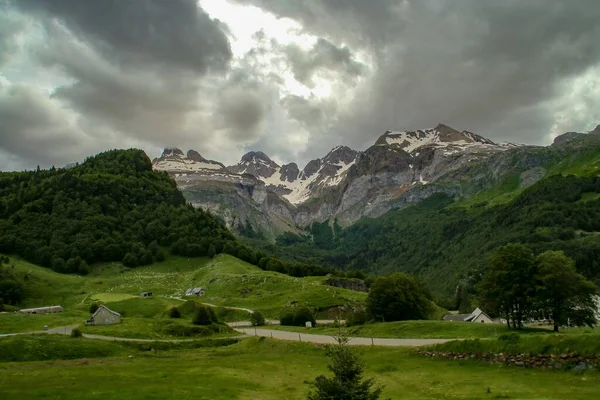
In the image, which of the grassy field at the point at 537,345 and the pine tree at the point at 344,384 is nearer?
the pine tree at the point at 344,384

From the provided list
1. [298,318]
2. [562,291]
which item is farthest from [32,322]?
[562,291]

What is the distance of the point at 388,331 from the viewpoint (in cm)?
6675

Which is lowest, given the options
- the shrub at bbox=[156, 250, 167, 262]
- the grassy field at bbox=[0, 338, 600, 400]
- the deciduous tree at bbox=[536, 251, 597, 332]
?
the grassy field at bbox=[0, 338, 600, 400]

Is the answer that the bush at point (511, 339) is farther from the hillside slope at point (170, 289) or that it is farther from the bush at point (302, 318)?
the hillside slope at point (170, 289)

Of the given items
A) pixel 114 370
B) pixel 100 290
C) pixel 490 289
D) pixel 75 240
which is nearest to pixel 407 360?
pixel 490 289

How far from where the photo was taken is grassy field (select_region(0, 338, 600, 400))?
32.1 metres

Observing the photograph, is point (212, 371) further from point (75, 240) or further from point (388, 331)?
point (75, 240)

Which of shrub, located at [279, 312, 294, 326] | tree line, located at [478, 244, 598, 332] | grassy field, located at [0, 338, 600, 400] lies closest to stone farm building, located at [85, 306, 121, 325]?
shrub, located at [279, 312, 294, 326]

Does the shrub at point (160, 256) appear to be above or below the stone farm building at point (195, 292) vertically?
above

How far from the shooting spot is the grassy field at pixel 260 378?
32122mm

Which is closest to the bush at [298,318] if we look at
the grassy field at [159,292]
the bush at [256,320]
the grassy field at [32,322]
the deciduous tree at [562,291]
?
the bush at [256,320]

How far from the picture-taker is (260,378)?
1719 inches

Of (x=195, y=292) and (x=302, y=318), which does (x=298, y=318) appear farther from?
(x=195, y=292)

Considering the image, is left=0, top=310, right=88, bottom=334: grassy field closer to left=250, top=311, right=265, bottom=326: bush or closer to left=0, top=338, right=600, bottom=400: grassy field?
left=0, top=338, right=600, bottom=400: grassy field
